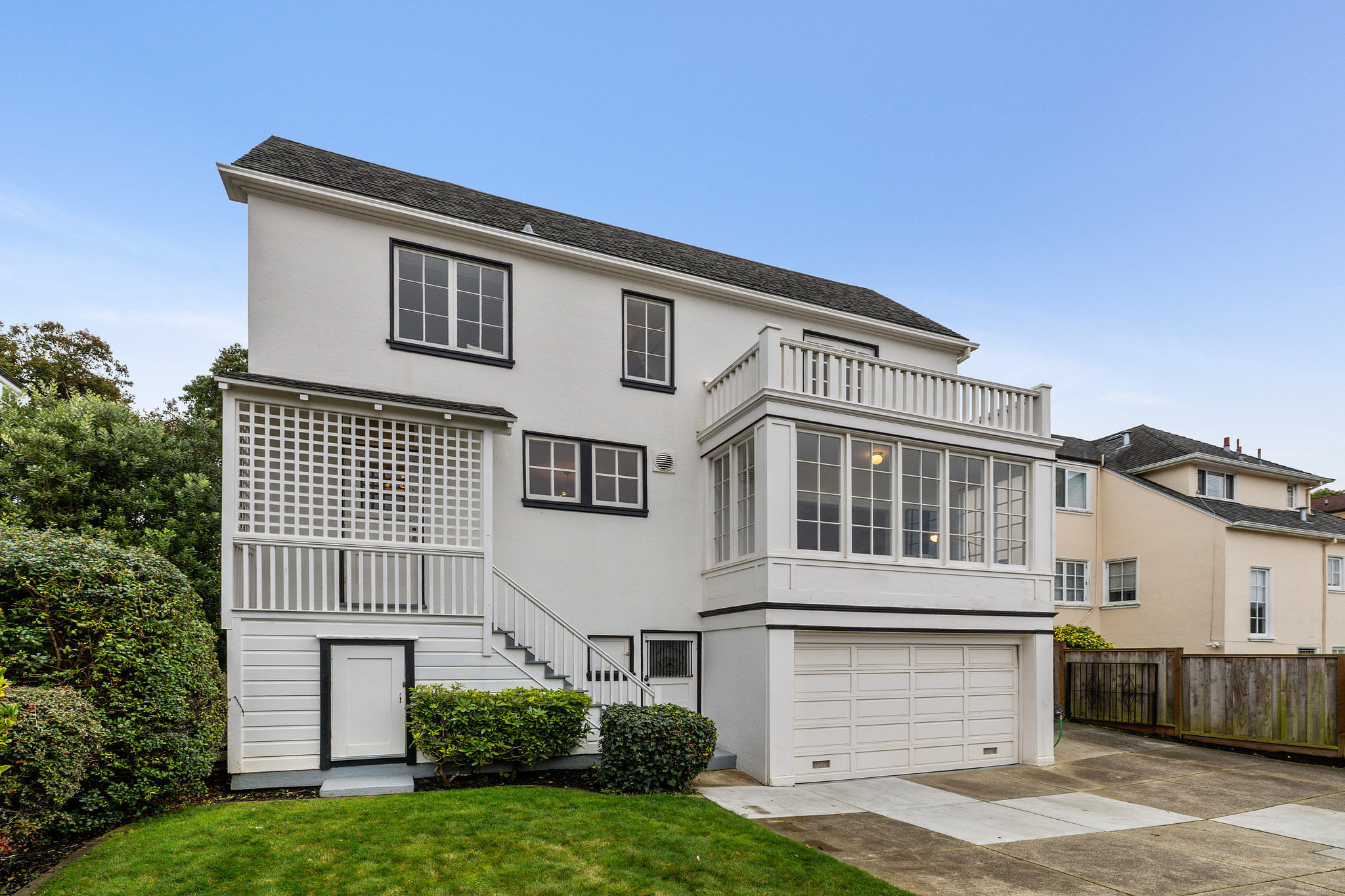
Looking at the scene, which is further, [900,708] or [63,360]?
[63,360]

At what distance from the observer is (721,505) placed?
11.8m

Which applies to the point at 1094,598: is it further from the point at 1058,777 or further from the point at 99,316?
the point at 99,316

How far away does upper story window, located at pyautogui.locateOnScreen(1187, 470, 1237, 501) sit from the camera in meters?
20.6

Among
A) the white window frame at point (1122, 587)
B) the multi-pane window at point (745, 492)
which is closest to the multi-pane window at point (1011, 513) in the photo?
the multi-pane window at point (745, 492)

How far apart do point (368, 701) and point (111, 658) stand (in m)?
2.96

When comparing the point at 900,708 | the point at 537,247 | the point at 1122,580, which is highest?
the point at 537,247

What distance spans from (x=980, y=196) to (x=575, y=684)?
16962 mm

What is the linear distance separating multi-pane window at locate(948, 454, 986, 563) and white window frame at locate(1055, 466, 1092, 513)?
34.8 feet

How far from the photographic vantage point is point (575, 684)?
32.3ft

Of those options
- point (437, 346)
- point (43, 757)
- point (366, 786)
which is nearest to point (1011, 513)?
point (437, 346)

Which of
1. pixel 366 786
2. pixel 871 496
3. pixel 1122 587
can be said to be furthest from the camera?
pixel 1122 587

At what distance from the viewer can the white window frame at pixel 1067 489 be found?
20.4 metres

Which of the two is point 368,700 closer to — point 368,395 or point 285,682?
point 285,682

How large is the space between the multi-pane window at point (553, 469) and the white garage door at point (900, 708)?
4.33 metres
